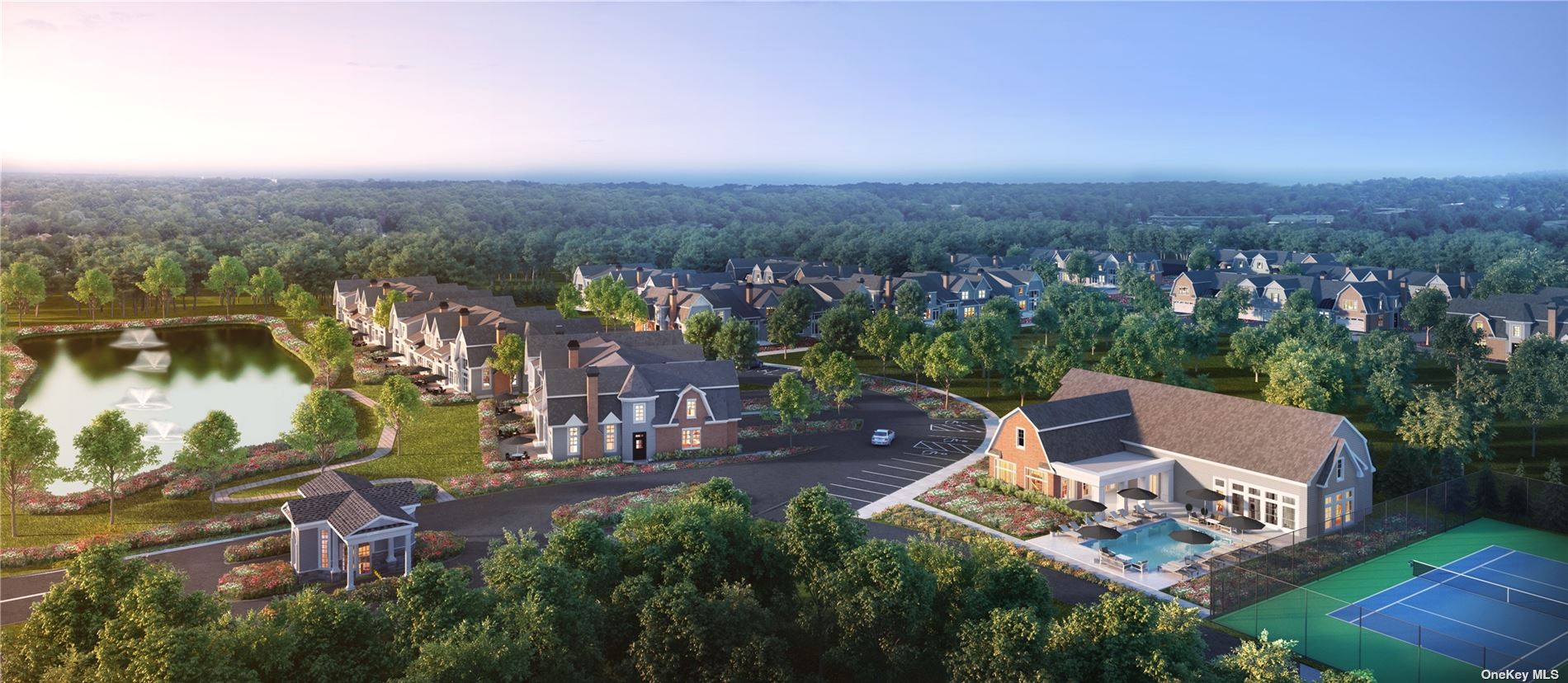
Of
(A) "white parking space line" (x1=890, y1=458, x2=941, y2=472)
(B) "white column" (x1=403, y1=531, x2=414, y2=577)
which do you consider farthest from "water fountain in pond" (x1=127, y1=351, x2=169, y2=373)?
(A) "white parking space line" (x1=890, y1=458, x2=941, y2=472)

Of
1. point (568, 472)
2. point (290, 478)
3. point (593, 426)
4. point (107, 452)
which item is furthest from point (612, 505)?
point (107, 452)

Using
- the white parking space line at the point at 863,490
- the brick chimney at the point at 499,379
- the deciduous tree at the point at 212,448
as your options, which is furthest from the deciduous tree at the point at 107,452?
the white parking space line at the point at 863,490

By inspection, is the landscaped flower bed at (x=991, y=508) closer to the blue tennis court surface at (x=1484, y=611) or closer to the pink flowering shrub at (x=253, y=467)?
the blue tennis court surface at (x=1484, y=611)

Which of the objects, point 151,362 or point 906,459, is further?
point 151,362

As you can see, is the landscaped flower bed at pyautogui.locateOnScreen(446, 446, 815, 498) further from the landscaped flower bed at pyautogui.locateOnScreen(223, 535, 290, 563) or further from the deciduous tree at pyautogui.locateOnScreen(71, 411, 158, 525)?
the deciduous tree at pyautogui.locateOnScreen(71, 411, 158, 525)

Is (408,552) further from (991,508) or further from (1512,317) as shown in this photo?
(1512,317)

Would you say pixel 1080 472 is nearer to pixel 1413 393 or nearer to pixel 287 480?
pixel 1413 393
